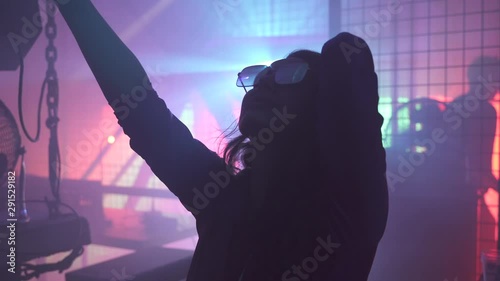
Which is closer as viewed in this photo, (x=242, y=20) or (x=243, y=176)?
(x=243, y=176)

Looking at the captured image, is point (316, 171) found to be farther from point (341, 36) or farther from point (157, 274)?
point (157, 274)

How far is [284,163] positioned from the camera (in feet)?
2.24

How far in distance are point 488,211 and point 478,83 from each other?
0.65m

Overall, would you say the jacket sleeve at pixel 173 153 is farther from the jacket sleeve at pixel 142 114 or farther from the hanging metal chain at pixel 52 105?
the hanging metal chain at pixel 52 105

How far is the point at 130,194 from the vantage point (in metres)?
3.90

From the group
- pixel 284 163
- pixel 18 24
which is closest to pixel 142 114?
pixel 284 163

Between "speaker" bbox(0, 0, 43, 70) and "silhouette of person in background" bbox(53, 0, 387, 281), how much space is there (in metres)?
0.50

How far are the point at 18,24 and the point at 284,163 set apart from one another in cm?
85

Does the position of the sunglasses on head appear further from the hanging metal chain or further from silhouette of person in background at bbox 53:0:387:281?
the hanging metal chain

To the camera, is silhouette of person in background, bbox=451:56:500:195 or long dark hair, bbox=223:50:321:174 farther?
silhouette of person in background, bbox=451:56:500:195

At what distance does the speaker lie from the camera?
1065mm

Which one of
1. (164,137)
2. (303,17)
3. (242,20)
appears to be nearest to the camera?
(164,137)

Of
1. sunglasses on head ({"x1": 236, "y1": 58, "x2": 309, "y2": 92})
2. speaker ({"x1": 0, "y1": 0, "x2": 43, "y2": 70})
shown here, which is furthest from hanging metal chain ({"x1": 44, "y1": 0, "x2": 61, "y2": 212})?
sunglasses on head ({"x1": 236, "y1": 58, "x2": 309, "y2": 92})

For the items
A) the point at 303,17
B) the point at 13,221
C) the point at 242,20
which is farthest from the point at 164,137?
the point at 242,20
